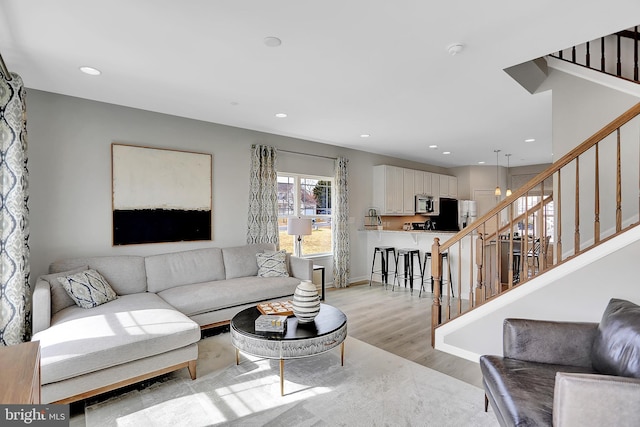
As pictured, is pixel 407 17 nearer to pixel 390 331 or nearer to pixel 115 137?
pixel 390 331

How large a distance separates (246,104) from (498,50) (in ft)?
8.41

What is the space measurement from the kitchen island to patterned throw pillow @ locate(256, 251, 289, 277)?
250 cm

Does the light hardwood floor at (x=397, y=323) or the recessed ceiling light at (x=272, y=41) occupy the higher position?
the recessed ceiling light at (x=272, y=41)

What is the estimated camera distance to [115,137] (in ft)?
12.4

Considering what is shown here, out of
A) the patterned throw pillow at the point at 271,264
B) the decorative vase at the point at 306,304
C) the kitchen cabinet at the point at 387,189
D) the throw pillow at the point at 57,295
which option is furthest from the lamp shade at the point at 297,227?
the throw pillow at the point at 57,295

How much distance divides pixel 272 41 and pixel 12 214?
2626mm

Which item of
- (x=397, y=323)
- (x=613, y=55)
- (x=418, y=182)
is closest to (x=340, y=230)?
(x=397, y=323)

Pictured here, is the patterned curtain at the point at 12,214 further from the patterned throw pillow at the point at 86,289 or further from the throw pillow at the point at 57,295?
the patterned throw pillow at the point at 86,289

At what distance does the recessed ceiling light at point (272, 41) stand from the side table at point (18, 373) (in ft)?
7.25

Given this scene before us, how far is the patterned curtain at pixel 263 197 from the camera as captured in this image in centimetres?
492

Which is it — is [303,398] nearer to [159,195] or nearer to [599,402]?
[599,402]

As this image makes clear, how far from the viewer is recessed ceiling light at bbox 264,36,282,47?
2.30 m

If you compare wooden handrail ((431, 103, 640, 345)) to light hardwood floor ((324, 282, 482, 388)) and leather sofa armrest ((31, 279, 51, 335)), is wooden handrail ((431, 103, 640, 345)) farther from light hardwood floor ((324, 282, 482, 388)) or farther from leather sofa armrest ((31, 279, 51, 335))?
leather sofa armrest ((31, 279, 51, 335))

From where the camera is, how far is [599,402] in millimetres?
1353
